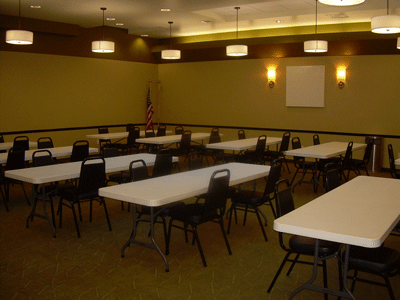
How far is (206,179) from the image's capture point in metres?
4.69

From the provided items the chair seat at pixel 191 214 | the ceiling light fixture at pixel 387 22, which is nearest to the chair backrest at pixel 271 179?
the chair seat at pixel 191 214

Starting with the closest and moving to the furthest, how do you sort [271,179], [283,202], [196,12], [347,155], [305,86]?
[283,202] → [271,179] → [347,155] → [196,12] → [305,86]

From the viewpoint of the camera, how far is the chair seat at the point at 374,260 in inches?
117

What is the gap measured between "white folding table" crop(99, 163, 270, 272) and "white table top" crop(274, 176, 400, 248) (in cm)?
116

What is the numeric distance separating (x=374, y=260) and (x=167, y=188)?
6.57 feet

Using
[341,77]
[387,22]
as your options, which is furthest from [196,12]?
[387,22]

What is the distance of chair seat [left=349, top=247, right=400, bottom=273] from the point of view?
2.98 m

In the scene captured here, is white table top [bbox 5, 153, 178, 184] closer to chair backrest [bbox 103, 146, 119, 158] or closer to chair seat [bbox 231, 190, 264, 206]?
chair backrest [bbox 103, 146, 119, 158]

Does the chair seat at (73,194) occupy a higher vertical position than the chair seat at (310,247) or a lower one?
higher

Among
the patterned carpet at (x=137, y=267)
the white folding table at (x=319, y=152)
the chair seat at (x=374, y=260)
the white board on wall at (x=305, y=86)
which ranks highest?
the white board on wall at (x=305, y=86)

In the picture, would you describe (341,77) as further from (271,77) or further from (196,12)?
(196,12)

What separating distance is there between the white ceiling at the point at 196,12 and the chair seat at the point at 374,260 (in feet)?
18.6

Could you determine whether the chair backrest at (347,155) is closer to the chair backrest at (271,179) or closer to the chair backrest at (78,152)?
the chair backrest at (271,179)

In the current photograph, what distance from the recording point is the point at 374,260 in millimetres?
3041
